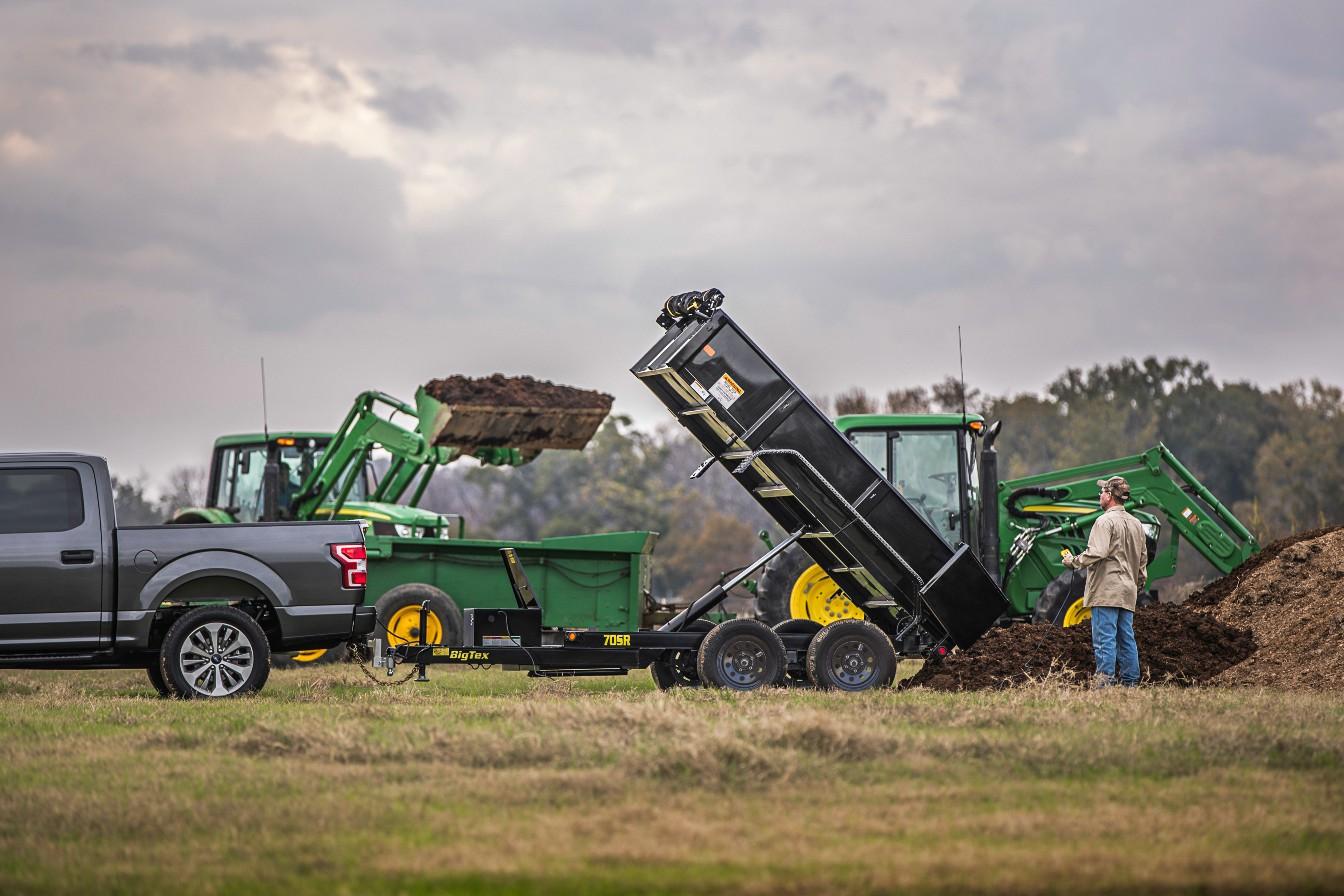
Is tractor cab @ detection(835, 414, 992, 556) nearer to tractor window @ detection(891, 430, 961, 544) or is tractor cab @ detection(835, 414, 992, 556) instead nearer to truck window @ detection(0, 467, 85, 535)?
tractor window @ detection(891, 430, 961, 544)

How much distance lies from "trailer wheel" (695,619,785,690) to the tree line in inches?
→ 1639

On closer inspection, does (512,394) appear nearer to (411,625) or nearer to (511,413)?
(511,413)

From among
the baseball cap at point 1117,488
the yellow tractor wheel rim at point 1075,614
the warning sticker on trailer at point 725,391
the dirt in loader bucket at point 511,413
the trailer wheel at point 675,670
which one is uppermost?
the dirt in loader bucket at point 511,413

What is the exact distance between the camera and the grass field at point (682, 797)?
6.88 m

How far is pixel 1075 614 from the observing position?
17.0 m

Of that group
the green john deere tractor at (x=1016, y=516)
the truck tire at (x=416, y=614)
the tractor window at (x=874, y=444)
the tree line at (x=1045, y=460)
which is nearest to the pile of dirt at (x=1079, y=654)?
the green john deere tractor at (x=1016, y=516)

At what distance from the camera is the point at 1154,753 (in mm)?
9695

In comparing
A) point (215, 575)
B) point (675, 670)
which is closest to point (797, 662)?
point (675, 670)

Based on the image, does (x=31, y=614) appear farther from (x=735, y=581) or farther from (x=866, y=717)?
(x=866, y=717)

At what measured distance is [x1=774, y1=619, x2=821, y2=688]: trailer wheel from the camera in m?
14.7

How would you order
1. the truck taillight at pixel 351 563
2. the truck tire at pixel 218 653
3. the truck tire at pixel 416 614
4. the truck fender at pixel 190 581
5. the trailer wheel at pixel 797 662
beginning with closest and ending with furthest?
the truck fender at pixel 190 581, the truck tire at pixel 218 653, the truck taillight at pixel 351 563, the trailer wheel at pixel 797 662, the truck tire at pixel 416 614

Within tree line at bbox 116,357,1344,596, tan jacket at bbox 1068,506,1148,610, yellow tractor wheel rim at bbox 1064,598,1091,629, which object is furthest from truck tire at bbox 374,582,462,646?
tree line at bbox 116,357,1344,596

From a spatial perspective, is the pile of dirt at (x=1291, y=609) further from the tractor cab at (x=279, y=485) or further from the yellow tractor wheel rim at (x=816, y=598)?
the tractor cab at (x=279, y=485)

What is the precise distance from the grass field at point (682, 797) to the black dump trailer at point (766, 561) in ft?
5.89
